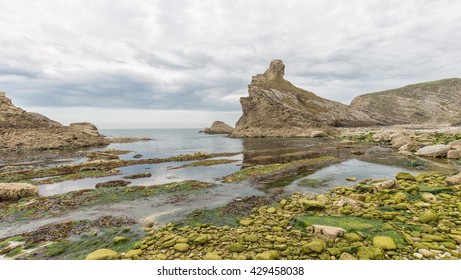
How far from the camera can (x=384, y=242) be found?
7148mm

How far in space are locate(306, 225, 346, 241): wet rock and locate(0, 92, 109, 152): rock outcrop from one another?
76053mm

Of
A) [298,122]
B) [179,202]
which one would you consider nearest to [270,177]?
[179,202]

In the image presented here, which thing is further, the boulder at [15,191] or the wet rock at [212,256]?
the boulder at [15,191]

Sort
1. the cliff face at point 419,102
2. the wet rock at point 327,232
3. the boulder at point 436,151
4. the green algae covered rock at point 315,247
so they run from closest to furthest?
the green algae covered rock at point 315,247
the wet rock at point 327,232
the boulder at point 436,151
the cliff face at point 419,102

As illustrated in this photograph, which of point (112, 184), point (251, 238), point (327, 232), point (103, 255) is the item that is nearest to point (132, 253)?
point (103, 255)

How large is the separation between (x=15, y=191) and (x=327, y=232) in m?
22.1

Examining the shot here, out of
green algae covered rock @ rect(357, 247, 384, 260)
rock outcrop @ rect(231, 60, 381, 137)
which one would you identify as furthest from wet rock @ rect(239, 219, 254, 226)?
rock outcrop @ rect(231, 60, 381, 137)

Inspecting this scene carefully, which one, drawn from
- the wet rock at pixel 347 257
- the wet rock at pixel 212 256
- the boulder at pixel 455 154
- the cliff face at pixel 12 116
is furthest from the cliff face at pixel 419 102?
the cliff face at pixel 12 116

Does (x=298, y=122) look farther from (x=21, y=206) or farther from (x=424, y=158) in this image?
(x=21, y=206)

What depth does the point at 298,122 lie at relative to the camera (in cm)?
9569

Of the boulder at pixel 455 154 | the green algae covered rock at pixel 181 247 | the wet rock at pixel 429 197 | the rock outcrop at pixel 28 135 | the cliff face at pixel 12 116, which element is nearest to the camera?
the green algae covered rock at pixel 181 247

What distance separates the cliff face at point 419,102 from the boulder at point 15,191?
513 ft

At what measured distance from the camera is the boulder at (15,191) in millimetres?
16850

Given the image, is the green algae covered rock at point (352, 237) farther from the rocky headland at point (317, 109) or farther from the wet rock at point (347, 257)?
the rocky headland at point (317, 109)
